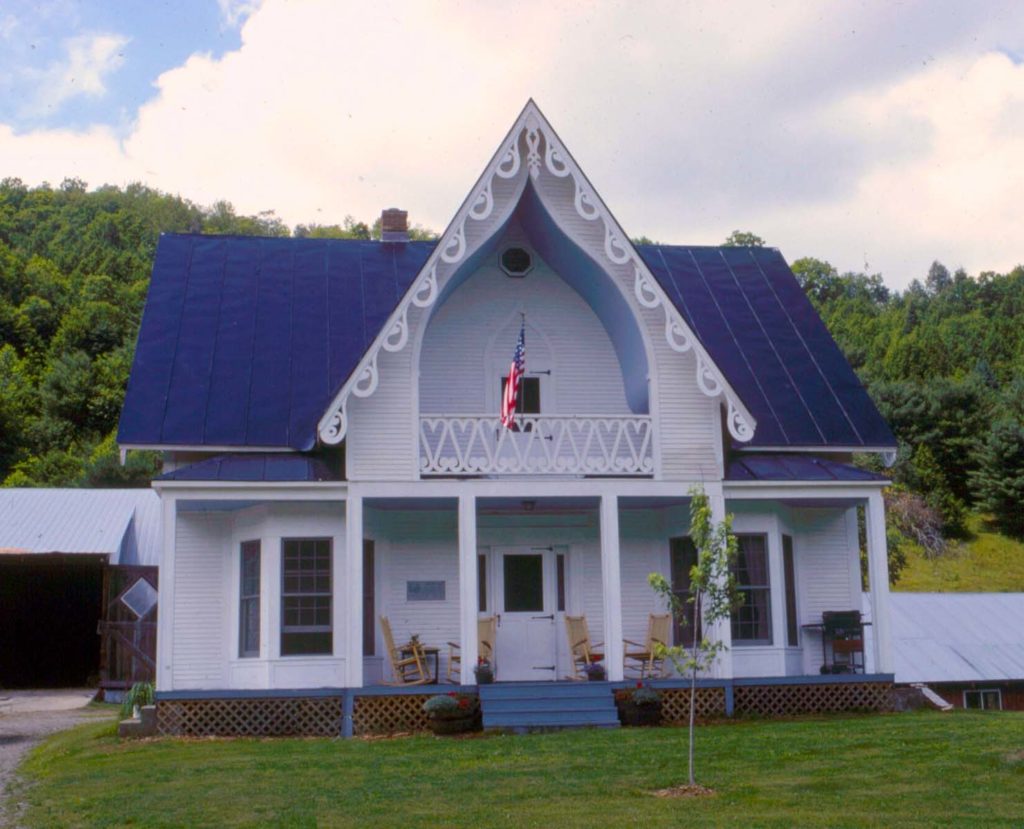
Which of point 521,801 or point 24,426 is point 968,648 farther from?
point 24,426

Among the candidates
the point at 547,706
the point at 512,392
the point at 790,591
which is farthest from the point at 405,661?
the point at 790,591

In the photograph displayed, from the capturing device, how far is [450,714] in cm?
1758

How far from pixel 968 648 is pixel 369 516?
1809 centimetres

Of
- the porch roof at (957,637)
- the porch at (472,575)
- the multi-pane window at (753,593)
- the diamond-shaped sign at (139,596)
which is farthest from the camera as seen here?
the porch roof at (957,637)

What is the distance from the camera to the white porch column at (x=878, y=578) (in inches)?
792

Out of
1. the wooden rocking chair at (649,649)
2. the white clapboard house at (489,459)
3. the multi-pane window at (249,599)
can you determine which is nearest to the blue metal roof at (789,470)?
the white clapboard house at (489,459)

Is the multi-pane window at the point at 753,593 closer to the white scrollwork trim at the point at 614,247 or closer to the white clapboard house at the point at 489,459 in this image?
the white clapboard house at the point at 489,459

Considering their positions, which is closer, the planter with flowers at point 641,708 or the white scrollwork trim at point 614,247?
the planter with flowers at point 641,708

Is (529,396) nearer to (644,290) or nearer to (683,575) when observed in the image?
(644,290)

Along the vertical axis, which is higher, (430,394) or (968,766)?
(430,394)

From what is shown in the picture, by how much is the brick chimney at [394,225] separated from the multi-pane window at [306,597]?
7.88 metres

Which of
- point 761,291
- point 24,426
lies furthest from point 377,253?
point 24,426

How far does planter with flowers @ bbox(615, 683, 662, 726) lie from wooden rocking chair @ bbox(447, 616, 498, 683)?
284 centimetres

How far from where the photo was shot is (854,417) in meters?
21.9
